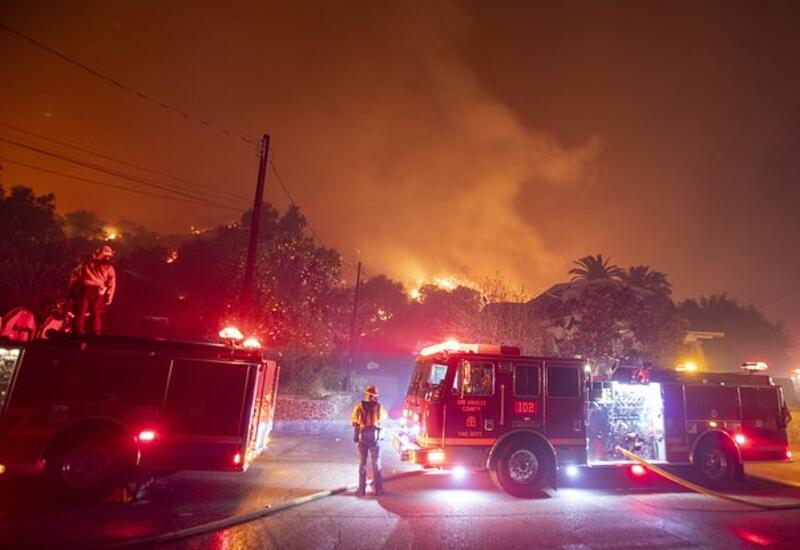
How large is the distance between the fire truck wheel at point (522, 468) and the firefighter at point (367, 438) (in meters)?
2.16

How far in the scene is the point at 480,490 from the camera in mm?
8781

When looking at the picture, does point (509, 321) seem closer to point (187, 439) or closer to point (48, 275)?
point (187, 439)

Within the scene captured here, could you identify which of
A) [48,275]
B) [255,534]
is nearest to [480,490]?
[255,534]

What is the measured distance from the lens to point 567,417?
8.88m

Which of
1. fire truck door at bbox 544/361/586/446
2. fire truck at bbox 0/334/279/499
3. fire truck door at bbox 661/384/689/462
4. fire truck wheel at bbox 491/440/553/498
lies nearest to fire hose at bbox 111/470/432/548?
fire truck at bbox 0/334/279/499

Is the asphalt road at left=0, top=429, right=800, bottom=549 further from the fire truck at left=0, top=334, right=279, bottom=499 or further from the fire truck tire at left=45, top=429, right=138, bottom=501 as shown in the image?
the fire truck at left=0, top=334, right=279, bottom=499

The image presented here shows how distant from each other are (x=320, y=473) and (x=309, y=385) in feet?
41.3

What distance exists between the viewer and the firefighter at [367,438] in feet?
26.9

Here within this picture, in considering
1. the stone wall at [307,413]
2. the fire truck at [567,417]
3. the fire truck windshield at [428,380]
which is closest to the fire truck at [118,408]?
the fire truck windshield at [428,380]

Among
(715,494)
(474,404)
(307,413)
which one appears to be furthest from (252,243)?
(715,494)

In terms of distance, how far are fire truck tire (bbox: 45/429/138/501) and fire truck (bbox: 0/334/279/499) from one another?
1 centimetres

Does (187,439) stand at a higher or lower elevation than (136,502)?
higher

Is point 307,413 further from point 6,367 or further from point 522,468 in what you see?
point 6,367

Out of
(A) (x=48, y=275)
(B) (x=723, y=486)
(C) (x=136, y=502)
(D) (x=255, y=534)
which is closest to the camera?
(D) (x=255, y=534)
